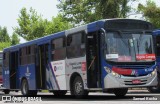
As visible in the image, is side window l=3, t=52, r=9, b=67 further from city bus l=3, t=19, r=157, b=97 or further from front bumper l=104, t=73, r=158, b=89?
front bumper l=104, t=73, r=158, b=89

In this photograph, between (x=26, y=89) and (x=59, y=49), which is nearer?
(x=59, y=49)

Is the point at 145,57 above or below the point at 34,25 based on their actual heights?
below

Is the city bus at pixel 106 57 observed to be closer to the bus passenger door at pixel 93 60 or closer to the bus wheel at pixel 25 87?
the bus passenger door at pixel 93 60

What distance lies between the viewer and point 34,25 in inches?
2248

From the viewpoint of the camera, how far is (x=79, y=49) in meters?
18.5

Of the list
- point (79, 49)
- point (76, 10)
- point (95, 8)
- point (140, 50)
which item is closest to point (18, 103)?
point (79, 49)

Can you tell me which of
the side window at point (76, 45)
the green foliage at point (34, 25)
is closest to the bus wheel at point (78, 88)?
the side window at point (76, 45)

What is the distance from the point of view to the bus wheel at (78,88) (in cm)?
1824

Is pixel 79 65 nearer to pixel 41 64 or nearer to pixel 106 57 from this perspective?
pixel 106 57

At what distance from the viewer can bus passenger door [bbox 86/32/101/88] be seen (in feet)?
57.2

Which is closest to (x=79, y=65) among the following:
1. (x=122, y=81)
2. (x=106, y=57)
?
(x=106, y=57)

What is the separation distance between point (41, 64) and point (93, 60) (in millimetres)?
5552

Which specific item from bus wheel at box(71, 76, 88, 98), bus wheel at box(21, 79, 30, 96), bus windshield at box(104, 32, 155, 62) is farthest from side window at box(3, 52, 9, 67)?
bus windshield at box(104, 32, 155, 62)

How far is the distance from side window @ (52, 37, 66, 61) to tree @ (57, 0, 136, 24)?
61.0ft
